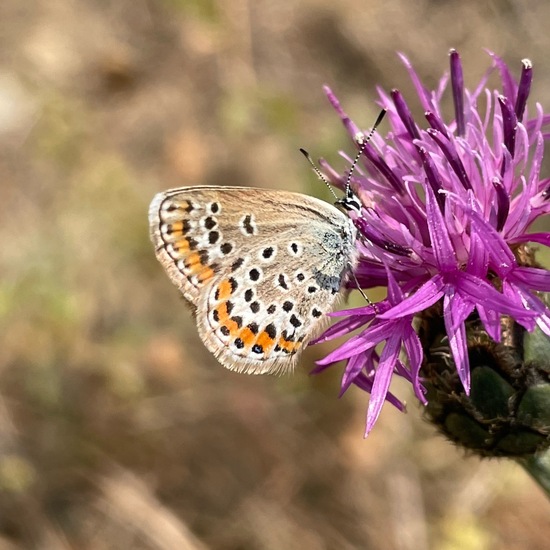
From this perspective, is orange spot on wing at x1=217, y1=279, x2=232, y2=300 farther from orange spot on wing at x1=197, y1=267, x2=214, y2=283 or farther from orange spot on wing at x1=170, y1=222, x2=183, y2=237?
orange spot on wing at x1=170, y1=222, x2=183, y2=237

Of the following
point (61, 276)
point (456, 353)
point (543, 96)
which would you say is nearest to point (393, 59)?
point (543, 96)

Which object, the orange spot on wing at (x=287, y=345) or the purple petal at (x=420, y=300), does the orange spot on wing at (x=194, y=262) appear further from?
the purple petal at (x=420, y=300)

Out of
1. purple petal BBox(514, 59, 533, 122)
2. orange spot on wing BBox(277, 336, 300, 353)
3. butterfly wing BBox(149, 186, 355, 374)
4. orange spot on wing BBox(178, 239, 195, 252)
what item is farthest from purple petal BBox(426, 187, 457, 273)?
orange spot on wing BBox(178, 239, 195, 252)

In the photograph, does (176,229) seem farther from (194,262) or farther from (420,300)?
(420,300)

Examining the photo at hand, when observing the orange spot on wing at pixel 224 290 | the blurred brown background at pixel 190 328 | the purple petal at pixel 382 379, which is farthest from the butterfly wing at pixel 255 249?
the blurred brown background at pixel 190 328

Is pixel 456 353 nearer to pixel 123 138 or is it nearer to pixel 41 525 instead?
pixel 41 525
